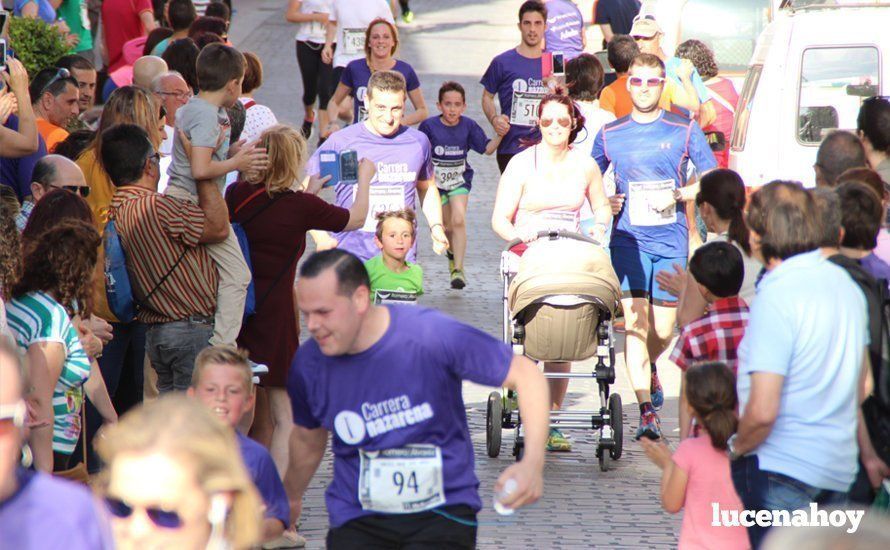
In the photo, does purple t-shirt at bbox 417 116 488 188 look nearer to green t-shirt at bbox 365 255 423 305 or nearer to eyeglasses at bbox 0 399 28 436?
green t-shirt at bbox 365 255 423 305

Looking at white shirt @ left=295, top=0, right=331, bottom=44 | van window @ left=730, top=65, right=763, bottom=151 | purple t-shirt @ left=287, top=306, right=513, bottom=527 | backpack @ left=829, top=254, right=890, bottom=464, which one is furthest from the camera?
white shirt @ left=295, top=0, right=331, bottom=44

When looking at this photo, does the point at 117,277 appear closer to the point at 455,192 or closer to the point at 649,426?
the point at 649,426

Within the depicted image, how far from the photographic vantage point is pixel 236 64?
7.03 meters

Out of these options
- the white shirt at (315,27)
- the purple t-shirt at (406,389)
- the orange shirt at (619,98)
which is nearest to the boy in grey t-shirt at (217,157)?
the purple t-shirt at (406,389)

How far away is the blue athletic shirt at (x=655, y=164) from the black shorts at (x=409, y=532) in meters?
4.24

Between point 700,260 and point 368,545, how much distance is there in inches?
95.3

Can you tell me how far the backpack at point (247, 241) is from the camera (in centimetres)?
697

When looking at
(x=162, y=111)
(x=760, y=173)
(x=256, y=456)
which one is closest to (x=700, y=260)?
(x=256, y=456)

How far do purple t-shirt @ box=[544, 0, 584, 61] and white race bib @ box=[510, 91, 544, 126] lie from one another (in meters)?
2.46

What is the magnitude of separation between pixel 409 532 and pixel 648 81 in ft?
15.4

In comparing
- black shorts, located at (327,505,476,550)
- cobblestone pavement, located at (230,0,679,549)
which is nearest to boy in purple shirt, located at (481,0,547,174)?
cobblestone pavement, located at (230,0,679,549)

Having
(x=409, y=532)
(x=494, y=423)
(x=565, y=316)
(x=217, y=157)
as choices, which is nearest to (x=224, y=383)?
(x=409, y=532)

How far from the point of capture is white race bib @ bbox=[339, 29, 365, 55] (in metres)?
14.6

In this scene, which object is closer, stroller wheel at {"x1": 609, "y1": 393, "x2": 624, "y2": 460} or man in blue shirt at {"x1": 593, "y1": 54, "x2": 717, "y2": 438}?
stroller wheel at {"x1": 609, "y1": 393, "x2": 624, "y2": 460}
